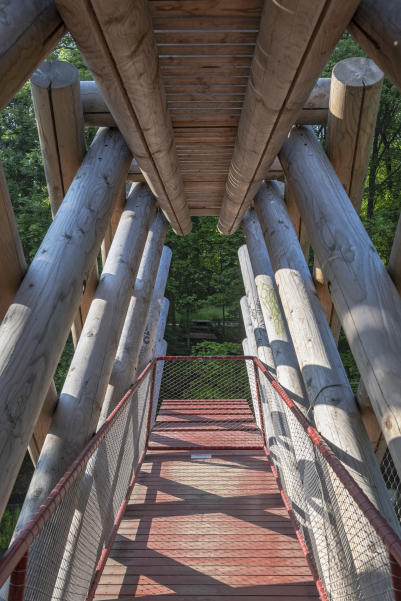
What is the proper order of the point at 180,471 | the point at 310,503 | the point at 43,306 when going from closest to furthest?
1. the point at 43,306
2. the point at 310,503
3. the point at 180,471

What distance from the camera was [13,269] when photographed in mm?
2350

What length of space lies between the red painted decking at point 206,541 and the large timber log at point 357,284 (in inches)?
56.1

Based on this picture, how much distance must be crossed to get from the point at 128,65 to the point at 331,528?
8.54 feet

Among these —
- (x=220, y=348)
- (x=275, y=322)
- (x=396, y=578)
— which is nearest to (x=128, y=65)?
(x=396, y=578)

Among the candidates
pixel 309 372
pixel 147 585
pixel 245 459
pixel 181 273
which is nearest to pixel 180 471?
pixel 245 459

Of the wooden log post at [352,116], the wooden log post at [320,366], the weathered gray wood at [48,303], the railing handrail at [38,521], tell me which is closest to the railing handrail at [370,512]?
the wooden log post at [320,366]

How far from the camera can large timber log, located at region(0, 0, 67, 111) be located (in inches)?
64.9

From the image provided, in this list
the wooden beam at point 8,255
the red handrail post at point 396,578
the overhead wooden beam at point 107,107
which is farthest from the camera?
the overhead wooden beam at point 107,107

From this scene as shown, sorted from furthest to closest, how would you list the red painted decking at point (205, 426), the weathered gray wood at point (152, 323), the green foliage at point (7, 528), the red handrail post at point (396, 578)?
1. the green foliage at point (7, 528)
2. the weathered gray wood at point (152, 323)
3. the red painted decking at point (205, 426)
4. the red handrail post at point (396, 578)

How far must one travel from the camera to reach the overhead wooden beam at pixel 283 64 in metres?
1.63

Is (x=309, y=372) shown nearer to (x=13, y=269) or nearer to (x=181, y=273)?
(x=13, y=269)

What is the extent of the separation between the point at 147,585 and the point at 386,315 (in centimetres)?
212

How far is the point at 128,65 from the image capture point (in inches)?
74.9

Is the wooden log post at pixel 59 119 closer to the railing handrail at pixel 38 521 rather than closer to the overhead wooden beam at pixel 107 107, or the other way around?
the overhead wooden beam at pixel 107 107
